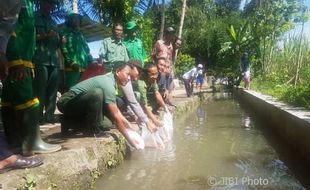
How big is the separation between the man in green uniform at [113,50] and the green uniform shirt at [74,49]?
267mm

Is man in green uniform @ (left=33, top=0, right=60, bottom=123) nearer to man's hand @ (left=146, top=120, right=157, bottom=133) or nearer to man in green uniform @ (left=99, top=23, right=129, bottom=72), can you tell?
man in green uniform @ (left=99, top=23, right=129, bottom=72)

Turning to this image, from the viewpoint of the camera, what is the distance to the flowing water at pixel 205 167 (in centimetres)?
341

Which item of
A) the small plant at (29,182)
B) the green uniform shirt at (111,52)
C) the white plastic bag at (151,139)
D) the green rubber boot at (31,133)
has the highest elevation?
the green uniform shirt at (111,52)

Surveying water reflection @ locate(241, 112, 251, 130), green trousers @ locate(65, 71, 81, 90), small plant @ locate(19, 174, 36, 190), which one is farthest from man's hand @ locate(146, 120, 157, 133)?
water reflection @ locate(241, 112, 251, 130)

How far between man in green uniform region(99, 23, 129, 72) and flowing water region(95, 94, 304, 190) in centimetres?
141

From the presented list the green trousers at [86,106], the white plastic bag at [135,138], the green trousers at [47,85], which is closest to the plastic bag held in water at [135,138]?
the white plastic bag at [135,138]

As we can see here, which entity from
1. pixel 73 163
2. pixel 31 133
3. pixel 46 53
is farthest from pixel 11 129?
pixel 46 53

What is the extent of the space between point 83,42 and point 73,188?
2.88 meters

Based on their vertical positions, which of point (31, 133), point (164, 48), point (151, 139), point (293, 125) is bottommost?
point (151, 139)

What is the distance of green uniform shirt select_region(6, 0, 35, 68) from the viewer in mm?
2709

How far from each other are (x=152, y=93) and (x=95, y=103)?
7.88 ft

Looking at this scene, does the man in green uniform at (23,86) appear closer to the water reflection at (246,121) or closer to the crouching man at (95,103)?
the crouching man at (95,103)

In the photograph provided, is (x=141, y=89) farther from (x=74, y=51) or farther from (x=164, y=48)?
(x=164, y=48)

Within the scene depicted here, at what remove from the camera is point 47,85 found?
184 inches
